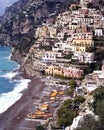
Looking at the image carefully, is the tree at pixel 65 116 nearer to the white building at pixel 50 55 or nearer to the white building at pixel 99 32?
the white building at pixel 50 55

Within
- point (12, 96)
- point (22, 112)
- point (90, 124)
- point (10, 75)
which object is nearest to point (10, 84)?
point (10, 75)

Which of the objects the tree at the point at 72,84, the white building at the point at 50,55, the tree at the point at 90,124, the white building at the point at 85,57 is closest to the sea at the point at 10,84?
the white building at the point at 50,55

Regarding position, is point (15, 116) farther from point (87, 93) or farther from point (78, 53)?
point (78, 53)

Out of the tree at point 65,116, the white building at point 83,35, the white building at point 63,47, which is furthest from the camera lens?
the white building at point 83,35

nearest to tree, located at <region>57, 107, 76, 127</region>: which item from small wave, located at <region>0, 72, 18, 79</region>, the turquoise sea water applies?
the turquoise sea water

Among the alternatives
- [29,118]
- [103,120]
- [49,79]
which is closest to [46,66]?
[49,79]

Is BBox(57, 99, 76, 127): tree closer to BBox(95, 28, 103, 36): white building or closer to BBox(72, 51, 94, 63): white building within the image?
BBox(72, 51, 94, 63): white building
